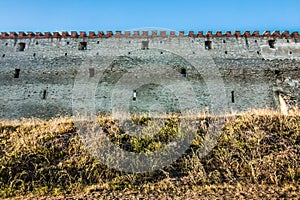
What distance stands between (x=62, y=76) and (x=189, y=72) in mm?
8474

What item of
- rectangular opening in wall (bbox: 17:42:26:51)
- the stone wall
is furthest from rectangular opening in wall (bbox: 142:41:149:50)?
rectangular opening in wall (bbox: 17:42:26:51)

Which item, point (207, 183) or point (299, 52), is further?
point (299, 52)

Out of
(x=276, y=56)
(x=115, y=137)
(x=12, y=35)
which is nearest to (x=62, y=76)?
(x=12, y=35)

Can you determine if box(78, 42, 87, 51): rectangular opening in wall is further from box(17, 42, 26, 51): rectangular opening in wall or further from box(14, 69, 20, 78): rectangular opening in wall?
box(14, 69, 20, 78): rectangular opening in wall

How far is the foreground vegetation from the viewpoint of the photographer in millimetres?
6609

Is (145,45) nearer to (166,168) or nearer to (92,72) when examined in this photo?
(92,72)

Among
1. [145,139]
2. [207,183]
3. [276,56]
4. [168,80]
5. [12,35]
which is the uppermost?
[12,35]

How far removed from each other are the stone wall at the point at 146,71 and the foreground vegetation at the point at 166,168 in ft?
33.8

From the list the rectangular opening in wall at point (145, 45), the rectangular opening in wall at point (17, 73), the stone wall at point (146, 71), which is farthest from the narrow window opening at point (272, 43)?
the rectangular opening in wall at point (17, 73)

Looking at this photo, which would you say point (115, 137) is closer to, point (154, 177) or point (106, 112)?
point (154, 177)

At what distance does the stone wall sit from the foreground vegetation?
10.3 meters

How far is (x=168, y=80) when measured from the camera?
20.4 meters

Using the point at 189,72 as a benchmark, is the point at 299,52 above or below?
above

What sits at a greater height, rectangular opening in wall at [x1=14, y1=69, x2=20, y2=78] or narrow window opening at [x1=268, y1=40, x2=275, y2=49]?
narrow window opening at [x1=268, y1=40, x2=275, y2=49]
